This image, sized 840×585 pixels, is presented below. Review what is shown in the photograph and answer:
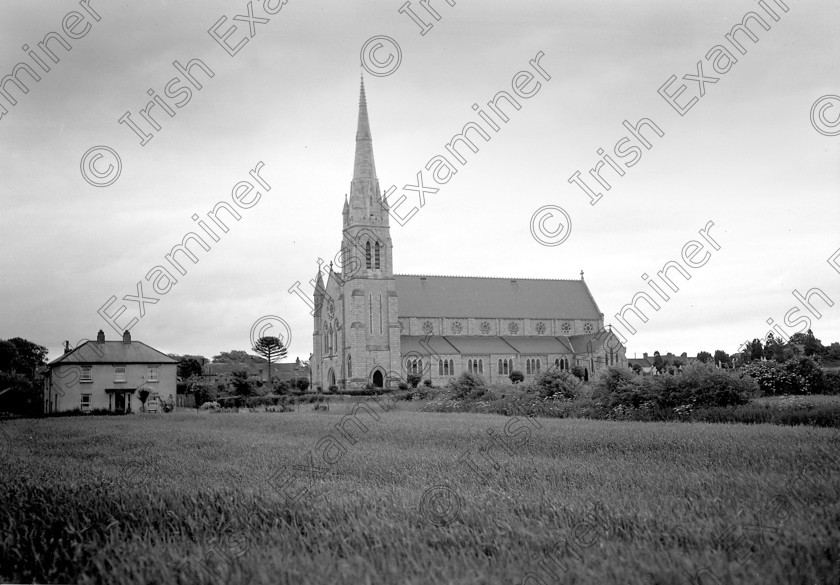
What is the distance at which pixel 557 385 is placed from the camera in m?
33.5

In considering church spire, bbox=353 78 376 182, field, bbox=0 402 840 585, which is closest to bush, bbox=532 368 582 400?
field, bbox=0 402 840 585

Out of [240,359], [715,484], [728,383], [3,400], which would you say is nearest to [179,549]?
[715,484]

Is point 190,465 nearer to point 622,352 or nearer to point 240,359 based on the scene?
point 622,352

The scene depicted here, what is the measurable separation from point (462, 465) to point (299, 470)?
289 centimetres

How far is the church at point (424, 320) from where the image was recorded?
70938 millimetres

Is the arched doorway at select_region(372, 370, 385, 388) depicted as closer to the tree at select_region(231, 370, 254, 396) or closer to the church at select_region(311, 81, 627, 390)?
the church at select_region(311, 81, 627, 390)

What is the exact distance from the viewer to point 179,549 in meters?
6.21

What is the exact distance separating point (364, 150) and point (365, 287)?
15.0 meters

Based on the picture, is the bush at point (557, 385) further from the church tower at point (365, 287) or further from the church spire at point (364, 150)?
the church spire at point (364, 150)

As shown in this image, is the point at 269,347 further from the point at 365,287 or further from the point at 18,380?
the point at 18,380

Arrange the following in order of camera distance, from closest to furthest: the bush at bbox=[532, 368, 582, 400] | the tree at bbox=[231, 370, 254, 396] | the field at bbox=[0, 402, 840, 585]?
the field at bbox=[0, 402, 840, 585] < the bush at bbox=[532, 368, 582, 400] < the tree at bbox=[231, 370, 254, 396]

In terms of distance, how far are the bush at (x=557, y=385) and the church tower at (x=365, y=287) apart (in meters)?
36.6

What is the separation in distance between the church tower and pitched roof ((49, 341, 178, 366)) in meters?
23.4

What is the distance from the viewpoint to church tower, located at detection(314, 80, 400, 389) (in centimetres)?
6988
